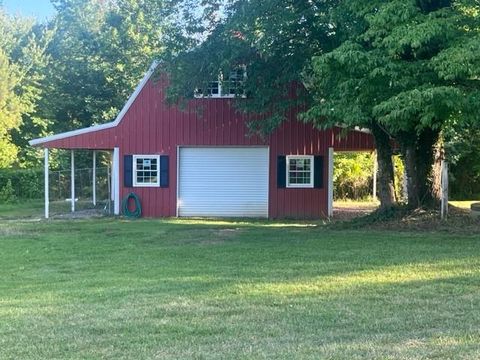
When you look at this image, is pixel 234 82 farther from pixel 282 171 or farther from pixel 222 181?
pixel 222 181

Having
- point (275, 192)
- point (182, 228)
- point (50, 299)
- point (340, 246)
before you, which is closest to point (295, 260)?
point (340, 246)

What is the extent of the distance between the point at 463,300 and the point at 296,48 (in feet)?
32.7

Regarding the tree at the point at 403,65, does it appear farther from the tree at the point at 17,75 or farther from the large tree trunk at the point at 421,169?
the tree at the point at 17,75

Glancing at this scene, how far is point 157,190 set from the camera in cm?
2069

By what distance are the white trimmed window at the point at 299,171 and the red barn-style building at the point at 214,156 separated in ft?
0.11

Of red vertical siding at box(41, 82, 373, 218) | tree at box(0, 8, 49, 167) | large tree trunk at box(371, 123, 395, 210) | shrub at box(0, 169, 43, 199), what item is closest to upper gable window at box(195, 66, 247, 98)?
red vertical siding at box(41, 82, 373, 218)

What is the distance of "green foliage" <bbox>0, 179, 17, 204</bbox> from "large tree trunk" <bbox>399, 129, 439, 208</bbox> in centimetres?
1871

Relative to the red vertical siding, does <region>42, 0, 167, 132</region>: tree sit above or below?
above

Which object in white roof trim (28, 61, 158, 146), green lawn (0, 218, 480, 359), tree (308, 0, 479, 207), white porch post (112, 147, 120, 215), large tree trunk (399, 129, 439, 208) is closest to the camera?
green lawn (0, 218, 480, 359)

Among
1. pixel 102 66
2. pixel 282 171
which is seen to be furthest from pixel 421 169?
pixel 102 66

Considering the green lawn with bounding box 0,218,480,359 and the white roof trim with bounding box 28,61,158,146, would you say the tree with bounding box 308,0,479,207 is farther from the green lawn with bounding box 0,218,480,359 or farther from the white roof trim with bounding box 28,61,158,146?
the white roof trim with bounding box 28,61,158,146

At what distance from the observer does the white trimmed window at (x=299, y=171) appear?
67.8ft

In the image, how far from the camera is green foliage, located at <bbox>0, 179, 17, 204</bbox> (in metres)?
28.0

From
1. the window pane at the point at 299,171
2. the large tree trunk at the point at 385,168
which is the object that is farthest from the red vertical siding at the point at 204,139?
the large tree trunk at the point at 385,168
